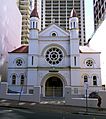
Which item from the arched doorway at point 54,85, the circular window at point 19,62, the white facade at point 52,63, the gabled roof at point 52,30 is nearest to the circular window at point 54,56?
the white facade at point 52,63

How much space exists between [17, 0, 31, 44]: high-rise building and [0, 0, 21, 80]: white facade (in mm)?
29314

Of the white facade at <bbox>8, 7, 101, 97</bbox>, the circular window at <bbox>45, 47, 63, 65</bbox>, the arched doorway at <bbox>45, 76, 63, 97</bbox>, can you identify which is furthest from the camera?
the circular window at <bbox>45, 47, 63, 65</bbox>

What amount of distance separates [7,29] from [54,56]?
1440 centimetres

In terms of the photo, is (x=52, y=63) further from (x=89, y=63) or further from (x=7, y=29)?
(x=7, y=29)

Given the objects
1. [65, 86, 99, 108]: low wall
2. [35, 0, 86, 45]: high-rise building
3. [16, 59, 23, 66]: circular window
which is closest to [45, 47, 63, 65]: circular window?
[16, 59, 23, 66]: circular window

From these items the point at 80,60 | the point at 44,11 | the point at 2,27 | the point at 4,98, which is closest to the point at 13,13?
the point at 2,27

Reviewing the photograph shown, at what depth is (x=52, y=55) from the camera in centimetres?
4856

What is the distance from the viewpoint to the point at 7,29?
55.6 m

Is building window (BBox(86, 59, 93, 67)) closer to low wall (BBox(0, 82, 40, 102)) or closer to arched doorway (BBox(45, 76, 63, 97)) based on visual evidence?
arched doorway (BBox(45, 76, 63, 97))

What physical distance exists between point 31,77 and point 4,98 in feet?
45.9

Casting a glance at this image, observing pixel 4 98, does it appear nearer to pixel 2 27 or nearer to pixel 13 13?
pixel 2 27

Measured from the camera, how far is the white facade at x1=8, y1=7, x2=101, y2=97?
1839 inches

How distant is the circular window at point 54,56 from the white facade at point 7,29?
956 centimetres

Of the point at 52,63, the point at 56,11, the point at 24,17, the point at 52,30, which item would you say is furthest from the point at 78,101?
the point at 56,11
